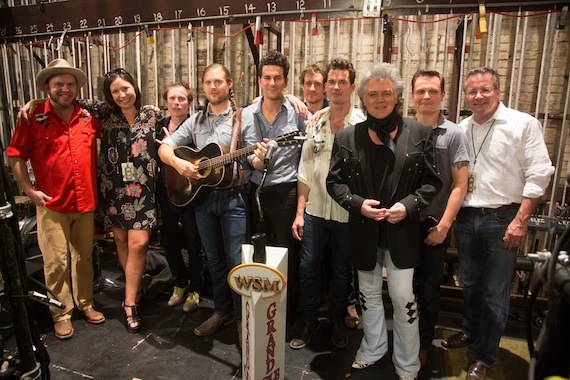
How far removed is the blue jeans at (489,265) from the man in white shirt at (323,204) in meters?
0.74

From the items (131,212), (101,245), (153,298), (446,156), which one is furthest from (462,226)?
(101,245)

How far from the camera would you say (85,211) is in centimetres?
294

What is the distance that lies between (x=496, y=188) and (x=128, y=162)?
7.99ft

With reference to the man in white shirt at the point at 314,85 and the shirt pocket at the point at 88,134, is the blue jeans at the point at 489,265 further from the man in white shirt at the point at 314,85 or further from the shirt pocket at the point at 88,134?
the shirt pocket at the point at 88,134

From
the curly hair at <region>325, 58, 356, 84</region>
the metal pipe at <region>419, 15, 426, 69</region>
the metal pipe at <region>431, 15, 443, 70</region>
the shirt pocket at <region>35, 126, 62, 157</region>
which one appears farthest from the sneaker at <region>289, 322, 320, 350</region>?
the metal pipe at <region>419, 15, 426, 69</region>

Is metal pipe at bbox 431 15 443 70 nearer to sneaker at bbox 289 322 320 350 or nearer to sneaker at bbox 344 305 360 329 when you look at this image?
sneaker at bbox 344 305 360 329

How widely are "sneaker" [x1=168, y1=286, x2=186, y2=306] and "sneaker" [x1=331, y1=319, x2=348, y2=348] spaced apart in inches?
53.9

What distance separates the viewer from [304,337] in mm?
2787

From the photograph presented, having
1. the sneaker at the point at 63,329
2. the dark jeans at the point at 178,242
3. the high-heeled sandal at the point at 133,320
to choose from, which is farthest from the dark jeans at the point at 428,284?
the sneaker at the point at 63,329

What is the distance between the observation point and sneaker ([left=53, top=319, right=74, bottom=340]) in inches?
114

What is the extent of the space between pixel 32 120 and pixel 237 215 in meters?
1.59

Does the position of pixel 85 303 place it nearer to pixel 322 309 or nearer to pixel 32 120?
pixel 32 120

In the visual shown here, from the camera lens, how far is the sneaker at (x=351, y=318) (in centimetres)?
299

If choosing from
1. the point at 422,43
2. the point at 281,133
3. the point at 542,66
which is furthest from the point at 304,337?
the point at 542,66
